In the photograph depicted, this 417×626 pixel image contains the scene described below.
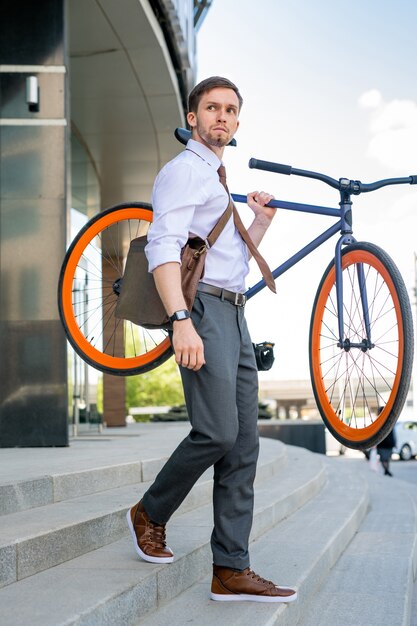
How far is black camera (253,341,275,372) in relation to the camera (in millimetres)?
3658

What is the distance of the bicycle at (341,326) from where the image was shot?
3.47m

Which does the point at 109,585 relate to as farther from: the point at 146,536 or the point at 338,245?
the point at 338,245

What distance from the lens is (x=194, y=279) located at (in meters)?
3.28

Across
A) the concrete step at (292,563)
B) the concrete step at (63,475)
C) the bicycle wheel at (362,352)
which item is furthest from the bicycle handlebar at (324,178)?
the concrete step at (63,475)

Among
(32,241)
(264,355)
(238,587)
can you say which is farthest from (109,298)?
(32,241)

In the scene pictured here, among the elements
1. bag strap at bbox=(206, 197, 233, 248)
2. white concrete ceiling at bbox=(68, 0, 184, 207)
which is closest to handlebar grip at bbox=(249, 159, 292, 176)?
bag strap at bbox=(206, 197, 233, 248)

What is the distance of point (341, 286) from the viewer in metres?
3.89

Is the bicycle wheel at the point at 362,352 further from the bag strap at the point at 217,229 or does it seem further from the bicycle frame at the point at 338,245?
the bag strap at the point at 217,229

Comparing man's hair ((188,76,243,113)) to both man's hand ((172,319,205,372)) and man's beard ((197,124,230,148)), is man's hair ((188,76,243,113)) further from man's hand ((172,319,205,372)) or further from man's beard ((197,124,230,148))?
man's hand ((172,319,205,372))

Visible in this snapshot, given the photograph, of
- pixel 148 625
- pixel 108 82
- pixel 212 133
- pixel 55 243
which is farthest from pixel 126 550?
pixel 108 82

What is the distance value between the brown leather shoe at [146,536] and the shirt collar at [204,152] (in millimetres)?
1463

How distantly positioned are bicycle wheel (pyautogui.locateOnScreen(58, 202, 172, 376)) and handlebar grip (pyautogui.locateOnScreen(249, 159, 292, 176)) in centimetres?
64

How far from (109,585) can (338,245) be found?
6.02ft

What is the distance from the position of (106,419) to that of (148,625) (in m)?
17.1
